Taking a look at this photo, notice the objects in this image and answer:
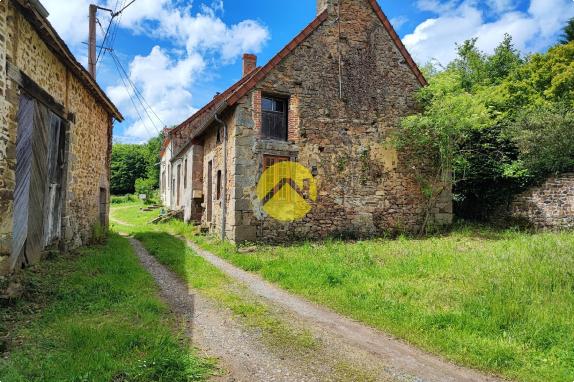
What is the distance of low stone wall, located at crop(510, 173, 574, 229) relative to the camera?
13.1 metres

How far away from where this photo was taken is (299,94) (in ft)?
40.8

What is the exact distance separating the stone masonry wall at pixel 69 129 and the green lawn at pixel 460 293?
4538mm

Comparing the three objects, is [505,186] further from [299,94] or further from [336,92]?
[299,94]

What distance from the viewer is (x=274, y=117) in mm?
12523

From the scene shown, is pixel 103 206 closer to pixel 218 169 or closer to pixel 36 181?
pixel 218 169

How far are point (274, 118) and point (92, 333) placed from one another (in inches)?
366

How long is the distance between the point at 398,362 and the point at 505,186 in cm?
1283

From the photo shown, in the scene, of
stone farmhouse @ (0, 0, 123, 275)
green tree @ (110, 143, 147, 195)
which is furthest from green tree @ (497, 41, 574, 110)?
green tree @ (110, 143, 147, 195)

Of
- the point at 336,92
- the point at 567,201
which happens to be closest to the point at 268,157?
the point at 336,92

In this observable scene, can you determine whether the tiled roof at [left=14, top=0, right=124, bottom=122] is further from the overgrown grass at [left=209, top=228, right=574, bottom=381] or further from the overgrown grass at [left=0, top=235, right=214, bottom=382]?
the overgrown grass at [left=209, top=228, right=574, bottom=381]

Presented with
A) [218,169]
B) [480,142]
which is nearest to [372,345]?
[218,169]

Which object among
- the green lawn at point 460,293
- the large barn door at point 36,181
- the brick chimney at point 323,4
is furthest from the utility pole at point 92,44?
the green lawn at point 460,293

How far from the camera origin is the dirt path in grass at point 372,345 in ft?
12.9

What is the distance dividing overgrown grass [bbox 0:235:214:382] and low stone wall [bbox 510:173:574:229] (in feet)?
43.7
